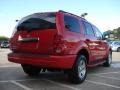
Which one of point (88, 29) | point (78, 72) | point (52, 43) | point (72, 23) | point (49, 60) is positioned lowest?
point (78, 72)

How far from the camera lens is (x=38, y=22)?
7.36 meters

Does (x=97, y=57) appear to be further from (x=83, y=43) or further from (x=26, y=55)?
(x=26, y=55)

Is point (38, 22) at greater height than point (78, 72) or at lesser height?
greater

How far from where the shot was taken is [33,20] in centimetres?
754

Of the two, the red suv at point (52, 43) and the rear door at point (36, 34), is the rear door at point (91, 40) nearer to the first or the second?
the red suv at point (52, 43)

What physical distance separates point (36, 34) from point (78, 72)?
5.14 feet

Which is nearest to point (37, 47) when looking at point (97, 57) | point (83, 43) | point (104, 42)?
point (83, 43)

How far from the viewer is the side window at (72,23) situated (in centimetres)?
740

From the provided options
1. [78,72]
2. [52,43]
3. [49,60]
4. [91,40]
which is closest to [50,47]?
[52,43]

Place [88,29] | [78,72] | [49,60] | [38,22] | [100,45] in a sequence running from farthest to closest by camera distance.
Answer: [100,45] → [88,29] → [78,72] → [38,22] → [49,60]

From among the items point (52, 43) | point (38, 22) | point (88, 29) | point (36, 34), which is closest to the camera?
point (52, 43)

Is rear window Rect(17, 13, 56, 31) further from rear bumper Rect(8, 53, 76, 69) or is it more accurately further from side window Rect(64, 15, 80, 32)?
rear bumper Rect(8, 53, 76, 69)

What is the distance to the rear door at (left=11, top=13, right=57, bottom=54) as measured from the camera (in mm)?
7008

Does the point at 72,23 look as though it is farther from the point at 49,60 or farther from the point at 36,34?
the point at 49,60
